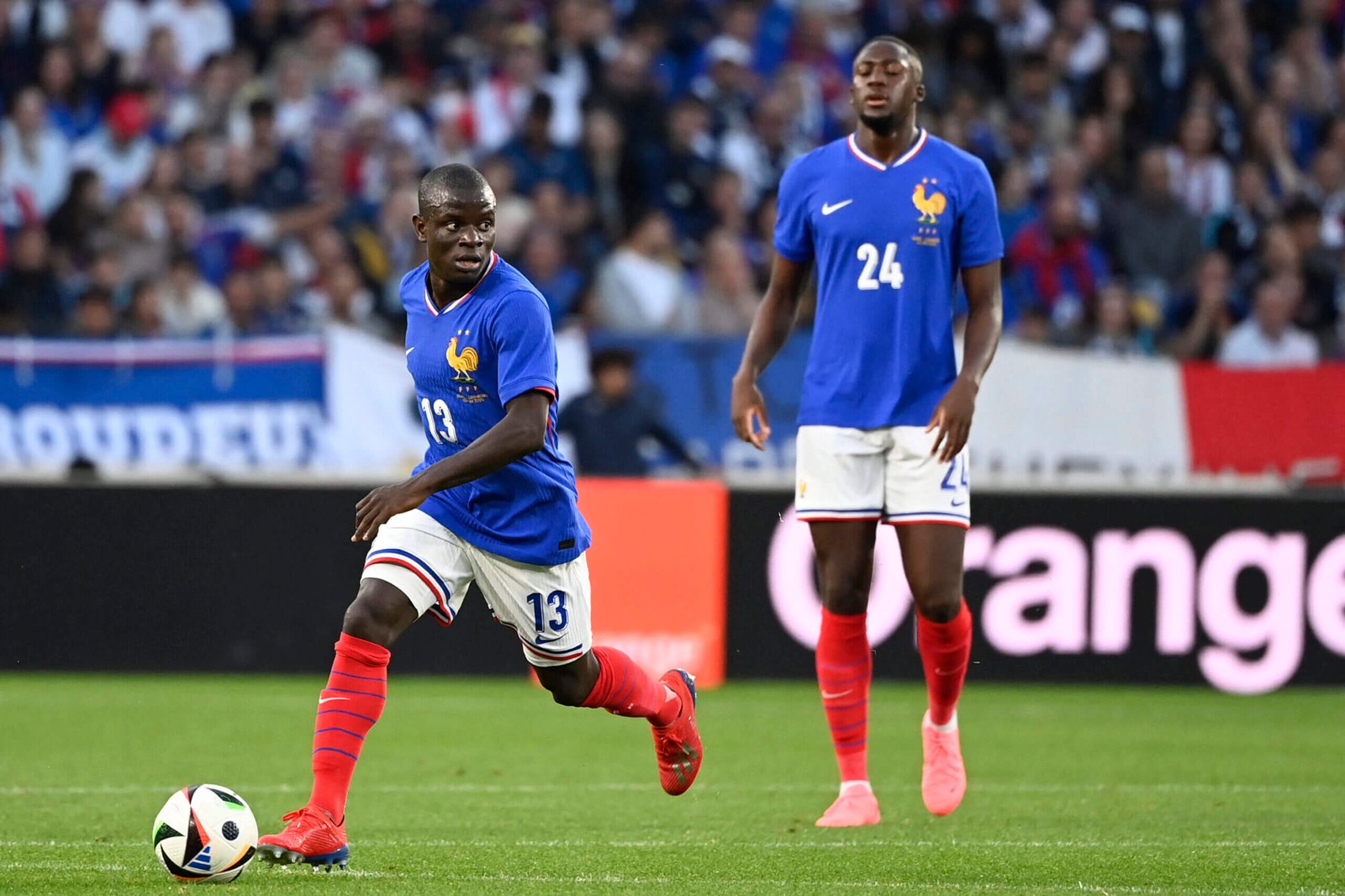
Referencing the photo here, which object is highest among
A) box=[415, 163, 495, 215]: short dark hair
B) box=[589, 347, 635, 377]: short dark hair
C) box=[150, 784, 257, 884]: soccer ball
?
box=[415, 163, 495, 215]: short dark hair

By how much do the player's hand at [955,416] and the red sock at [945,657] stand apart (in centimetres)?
61

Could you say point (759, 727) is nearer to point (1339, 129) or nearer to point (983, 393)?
point (983, 393)

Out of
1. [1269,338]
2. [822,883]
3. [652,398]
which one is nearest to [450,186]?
[822,883]

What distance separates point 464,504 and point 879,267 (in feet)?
5.44

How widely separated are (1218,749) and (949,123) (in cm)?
746

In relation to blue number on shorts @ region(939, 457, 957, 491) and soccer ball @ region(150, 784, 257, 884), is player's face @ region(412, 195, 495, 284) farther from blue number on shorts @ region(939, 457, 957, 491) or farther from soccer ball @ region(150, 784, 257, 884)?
blue number on shorts @ region(939, 457, 957, 491)

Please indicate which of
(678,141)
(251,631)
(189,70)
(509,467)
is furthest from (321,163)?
(509,467)

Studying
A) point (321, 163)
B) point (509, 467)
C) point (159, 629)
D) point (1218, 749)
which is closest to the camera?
point (509, 467)

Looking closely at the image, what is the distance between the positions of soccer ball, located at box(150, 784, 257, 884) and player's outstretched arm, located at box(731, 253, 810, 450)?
2228 millimetres

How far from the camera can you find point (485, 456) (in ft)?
17.2

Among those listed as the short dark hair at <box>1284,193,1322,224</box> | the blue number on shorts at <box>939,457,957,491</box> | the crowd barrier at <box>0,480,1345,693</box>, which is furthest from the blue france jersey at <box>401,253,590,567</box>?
the short dark hair at <box>1284,193,1322,224</box>

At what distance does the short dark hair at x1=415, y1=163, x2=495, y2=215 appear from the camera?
534 cm

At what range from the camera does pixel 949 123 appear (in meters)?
15.2

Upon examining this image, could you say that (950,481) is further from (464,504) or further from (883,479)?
(464,504)
